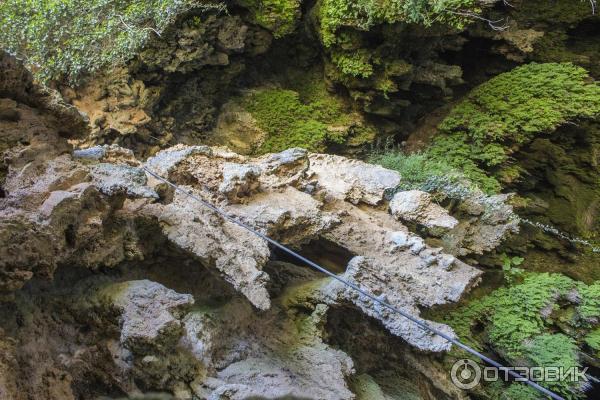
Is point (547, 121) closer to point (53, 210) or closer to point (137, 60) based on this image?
point (137, 60)

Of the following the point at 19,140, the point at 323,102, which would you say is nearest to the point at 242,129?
the point at 323,102

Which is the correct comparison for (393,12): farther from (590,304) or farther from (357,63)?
(590,304)

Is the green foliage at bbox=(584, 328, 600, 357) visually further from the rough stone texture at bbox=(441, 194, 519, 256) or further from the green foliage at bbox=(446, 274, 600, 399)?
the rough stone texture at bbox=(441, 194, 519, 256)

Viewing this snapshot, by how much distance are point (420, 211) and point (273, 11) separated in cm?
376

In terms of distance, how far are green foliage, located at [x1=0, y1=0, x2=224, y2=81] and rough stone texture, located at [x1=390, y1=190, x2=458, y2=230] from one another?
3580 mm

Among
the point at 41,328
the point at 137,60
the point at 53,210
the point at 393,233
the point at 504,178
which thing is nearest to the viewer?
the point at 53,210

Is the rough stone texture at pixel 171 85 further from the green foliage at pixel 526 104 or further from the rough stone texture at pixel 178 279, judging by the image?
the green foliage at pixel 526 104

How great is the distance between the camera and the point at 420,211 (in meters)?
4.75

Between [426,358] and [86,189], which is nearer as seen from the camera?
[86,189]

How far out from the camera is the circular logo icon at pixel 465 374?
431 cm

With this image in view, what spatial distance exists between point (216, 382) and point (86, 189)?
1.57 meters

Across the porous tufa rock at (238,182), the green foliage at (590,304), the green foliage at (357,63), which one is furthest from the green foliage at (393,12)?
the green foliage at (590,304)

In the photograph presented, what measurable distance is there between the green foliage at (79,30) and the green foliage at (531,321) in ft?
17.7

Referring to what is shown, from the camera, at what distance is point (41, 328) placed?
267 cm
